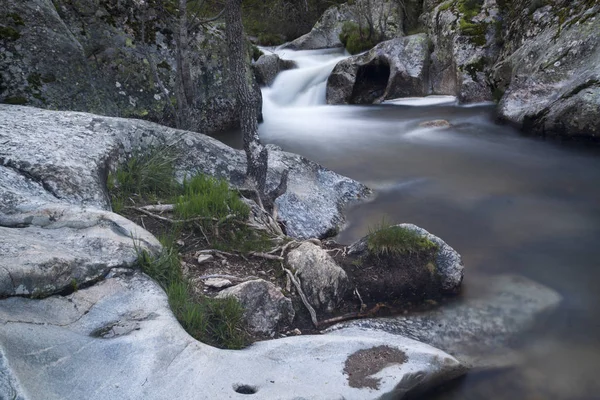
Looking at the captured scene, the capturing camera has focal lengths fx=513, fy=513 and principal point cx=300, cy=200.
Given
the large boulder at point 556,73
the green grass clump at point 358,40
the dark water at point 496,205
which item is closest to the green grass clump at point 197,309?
the dark water at point 496,205

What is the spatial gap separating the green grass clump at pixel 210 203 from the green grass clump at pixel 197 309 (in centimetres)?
98

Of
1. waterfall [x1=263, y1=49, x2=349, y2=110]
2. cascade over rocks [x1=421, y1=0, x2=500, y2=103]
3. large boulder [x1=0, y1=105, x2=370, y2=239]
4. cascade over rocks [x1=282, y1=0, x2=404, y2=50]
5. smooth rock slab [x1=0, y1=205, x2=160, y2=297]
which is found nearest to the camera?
smooth rock slab [x1=0, y1=205, x2=160, y2=297]

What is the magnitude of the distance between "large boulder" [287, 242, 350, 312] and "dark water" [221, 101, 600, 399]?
1.12 m

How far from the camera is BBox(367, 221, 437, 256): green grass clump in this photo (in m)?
4.62

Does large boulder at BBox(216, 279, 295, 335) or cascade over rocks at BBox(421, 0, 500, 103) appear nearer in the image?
large boulder at BBox(216, 279, 295, 335)

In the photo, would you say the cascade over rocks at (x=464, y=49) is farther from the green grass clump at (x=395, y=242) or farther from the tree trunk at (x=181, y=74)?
the green grass clump at (x=395, y=242)

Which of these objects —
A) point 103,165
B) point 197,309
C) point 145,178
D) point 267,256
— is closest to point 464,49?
point 145,178

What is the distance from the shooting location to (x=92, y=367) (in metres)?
2.42

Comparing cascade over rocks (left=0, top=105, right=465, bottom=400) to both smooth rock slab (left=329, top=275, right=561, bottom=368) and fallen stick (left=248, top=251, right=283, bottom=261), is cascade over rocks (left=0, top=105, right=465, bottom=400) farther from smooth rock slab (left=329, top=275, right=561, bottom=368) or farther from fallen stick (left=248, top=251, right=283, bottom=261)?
fallen stick (left=248, top=251, right=283, bottom=261)

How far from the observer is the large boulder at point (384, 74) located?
14.5 m

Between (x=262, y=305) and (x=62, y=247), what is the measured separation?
1.39 m

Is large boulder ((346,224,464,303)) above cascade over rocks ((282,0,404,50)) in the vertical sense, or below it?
below

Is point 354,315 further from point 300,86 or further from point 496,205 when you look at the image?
point 300,86

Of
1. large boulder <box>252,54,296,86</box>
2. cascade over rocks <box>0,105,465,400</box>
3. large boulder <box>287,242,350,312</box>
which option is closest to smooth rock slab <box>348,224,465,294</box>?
large boulder <box>287,242,350,312</box>
